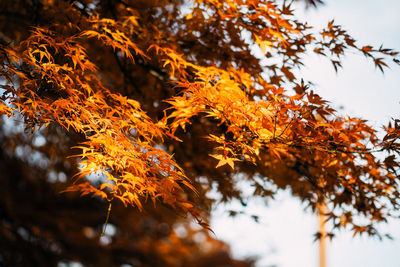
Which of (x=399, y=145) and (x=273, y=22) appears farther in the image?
(x=273, y=22)

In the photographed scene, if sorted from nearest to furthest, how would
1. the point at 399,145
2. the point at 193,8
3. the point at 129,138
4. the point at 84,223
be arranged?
the point at 399,145 < the point at 129,138 < the point at 193,8 < the point at 84,223

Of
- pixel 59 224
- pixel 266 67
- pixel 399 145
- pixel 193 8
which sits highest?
pixel 193 8

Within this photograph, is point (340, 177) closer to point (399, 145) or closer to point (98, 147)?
point (399, 145)

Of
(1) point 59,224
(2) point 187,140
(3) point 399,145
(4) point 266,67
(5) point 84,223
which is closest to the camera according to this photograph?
(3) point 399,145

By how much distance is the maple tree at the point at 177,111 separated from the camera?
4.59ft

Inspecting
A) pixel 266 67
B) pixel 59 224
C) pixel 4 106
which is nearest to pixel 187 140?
pixel 266 67

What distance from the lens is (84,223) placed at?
4.12m

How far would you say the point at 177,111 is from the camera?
1587 mm

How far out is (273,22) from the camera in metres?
1.81

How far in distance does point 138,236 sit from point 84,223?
0.97 metres

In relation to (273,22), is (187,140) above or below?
below

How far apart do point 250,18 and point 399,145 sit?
45.8 inches

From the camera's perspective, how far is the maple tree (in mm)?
1399

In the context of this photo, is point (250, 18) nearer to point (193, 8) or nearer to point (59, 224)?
point (193, 8)
